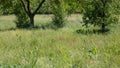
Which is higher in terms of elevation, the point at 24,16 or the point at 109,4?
the point at 109,4

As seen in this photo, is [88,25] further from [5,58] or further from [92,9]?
[5,58]

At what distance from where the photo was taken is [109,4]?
2330 cm

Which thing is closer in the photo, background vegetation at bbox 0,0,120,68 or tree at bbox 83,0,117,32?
background vegetation at bbox 0,0,120,68

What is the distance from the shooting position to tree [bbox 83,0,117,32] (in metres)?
23.3

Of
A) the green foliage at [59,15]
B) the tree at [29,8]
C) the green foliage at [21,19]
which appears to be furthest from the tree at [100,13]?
the green foliage at [21,19]

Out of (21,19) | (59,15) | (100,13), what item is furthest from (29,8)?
(100,13)

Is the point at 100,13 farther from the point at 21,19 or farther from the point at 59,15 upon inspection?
the point at 21,19

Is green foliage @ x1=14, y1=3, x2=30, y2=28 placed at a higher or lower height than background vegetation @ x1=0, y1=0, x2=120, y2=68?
lower

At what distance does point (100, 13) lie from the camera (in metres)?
23.9

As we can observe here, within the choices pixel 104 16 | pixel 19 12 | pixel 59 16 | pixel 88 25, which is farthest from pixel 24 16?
pixel 104 16

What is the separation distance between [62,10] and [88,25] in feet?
31.6

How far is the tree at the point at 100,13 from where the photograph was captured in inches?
917

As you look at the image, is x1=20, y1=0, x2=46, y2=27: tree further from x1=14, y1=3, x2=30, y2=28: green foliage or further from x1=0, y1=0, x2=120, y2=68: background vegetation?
x1=14, y1=3, x2=30, y2=28: green foliage

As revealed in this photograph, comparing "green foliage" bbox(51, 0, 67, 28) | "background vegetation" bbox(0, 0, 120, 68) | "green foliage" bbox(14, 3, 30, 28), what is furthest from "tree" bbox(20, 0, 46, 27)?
"green foliage" bbox(51, 0, 67, 28)
